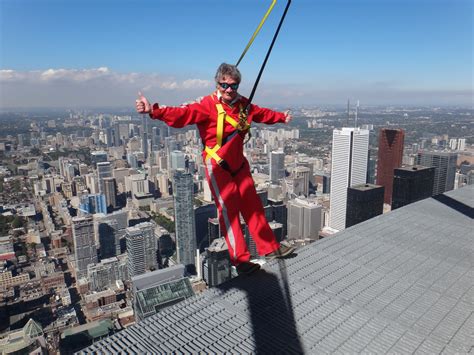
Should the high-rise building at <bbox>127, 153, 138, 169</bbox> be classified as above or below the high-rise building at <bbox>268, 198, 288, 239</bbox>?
above

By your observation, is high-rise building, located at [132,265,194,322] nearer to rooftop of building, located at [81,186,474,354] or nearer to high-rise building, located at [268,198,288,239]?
rooftop of building, located at [81,186,474,354]

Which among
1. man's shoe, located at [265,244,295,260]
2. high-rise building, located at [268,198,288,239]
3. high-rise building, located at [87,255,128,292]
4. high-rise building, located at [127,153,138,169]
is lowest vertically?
high-rise building, located at [87,255,128,292]

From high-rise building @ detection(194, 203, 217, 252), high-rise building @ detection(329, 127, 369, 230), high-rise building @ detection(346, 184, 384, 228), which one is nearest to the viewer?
high-rise building @ detection(346, 184, 384, 228)

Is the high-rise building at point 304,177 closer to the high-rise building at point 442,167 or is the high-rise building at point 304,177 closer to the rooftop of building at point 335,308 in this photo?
the high-rise building at point 442,167

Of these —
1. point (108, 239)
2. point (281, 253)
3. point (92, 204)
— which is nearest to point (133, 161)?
point (92, 204)

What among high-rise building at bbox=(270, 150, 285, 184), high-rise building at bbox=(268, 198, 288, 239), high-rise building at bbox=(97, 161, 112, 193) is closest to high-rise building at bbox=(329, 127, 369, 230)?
high-rise building at bbox=(268, 198, 288, 239)

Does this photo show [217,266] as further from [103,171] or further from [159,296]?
[103,171]
